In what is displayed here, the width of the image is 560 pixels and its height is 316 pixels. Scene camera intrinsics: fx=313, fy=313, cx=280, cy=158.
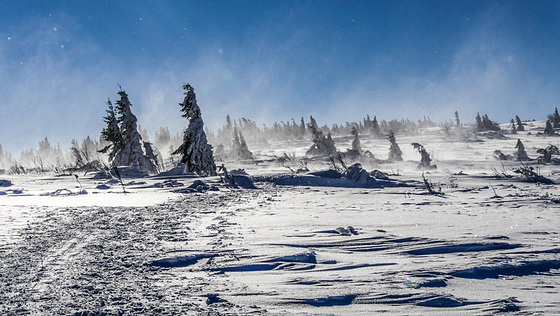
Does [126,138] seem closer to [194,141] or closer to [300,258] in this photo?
[194,141]

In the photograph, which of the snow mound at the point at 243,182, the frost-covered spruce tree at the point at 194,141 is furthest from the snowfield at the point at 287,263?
the frost-covered spruce tree at the point at 194,141

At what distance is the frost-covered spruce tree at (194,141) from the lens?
61.1 feet

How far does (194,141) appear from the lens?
61.1 feet

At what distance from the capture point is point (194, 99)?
18.7m

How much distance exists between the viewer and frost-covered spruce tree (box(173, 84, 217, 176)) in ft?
61.1

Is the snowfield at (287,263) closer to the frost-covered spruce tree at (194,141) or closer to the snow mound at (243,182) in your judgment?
the snow mound at (243,182)

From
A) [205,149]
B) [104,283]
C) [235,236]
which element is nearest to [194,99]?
[205,149]

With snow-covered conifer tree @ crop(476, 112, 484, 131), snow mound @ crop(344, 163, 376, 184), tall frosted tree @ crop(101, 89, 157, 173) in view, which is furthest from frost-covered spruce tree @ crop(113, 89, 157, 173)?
snow-covered conifer tree @ crop(476, 112, 484, 131)

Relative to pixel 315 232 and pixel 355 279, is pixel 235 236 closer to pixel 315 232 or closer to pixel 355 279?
pixel 315 232

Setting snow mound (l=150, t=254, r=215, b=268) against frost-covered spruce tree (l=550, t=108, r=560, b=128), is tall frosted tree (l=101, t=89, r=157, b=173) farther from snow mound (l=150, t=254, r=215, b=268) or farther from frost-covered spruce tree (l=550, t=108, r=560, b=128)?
frost-covered spruce tree (l=550, t=108, r=560, b=128)

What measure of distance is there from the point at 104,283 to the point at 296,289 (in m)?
1.41

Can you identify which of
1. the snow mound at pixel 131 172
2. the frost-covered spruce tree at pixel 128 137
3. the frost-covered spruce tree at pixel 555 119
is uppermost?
the frost-covered spruce tree at pixel 128 137

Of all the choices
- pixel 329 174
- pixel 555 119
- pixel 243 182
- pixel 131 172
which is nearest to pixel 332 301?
pixel 243 182

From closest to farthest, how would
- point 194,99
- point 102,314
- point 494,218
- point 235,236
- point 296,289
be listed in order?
point 102,314, point 296,289, point 235,236, point 494,218, point 194,99
